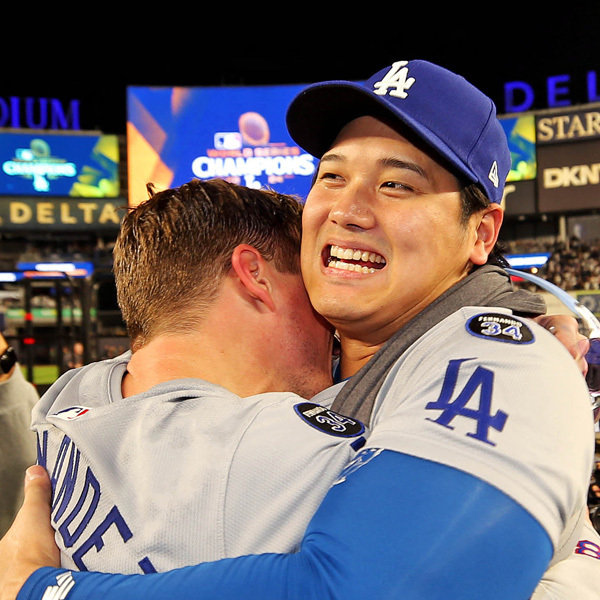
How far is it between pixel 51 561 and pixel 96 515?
7.0 inches

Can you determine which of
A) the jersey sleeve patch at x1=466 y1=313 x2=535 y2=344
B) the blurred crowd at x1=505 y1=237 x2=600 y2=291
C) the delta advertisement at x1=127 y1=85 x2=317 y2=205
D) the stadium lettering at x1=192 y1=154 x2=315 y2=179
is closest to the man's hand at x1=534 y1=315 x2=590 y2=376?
the jersey sleeve patch at x1=466 y1=313 x2=535 y2=344

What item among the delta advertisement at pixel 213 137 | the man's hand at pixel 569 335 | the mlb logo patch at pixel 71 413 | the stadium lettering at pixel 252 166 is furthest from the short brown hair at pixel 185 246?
the stadium lettering at pixel 252 166

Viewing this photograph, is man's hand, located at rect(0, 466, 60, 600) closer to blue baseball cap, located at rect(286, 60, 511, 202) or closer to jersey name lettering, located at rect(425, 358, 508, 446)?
jersey name lettering, located at rect(425, 358, 508, 446)

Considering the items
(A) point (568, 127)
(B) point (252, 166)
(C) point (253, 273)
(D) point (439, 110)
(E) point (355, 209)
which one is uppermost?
(A) point (568, 127)

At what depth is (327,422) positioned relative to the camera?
4.04 feet

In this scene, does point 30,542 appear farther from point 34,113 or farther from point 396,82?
point 34,113

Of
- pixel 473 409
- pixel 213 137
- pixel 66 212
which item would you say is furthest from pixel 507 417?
pixel 66 212

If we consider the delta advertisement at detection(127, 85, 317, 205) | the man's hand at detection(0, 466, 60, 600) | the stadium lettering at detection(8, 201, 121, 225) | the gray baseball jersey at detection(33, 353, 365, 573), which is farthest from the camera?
the stadium lettering at detection(8, 201, 121, 225)

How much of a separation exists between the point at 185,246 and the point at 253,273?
17 centimetres

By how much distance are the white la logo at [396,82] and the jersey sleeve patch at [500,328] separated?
606 mm

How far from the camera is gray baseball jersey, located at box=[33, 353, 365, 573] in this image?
114cm

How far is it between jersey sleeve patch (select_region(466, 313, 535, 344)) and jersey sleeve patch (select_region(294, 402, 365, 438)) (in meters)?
0.26

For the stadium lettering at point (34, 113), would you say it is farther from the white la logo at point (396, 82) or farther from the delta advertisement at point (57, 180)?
the white la logo at point (396, 82)

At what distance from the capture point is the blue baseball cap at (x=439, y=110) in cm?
163
